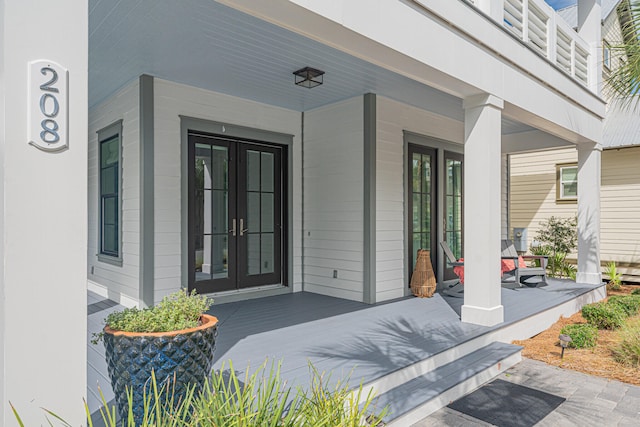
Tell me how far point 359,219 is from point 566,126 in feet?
10.6

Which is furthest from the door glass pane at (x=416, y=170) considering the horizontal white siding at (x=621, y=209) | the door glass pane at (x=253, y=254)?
the horizontal white siding at (x=621, y=209)

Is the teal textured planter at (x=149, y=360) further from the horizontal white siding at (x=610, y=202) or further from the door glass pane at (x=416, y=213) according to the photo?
the horizontal white siding at (x=610, y=202)

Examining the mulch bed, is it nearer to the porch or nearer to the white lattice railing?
the porch

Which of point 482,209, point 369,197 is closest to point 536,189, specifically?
point 369,197

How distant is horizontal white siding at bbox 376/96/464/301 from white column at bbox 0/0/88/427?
425 cm

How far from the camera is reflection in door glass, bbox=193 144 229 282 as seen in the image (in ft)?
17.2

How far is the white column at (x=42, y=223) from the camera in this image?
149cm

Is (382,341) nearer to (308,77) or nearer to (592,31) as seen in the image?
(308,77)

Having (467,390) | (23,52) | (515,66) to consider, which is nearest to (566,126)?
(515,66)

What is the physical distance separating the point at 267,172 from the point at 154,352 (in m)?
4.17

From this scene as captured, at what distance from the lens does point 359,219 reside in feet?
18.3

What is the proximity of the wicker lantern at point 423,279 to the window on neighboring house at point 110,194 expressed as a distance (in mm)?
4033

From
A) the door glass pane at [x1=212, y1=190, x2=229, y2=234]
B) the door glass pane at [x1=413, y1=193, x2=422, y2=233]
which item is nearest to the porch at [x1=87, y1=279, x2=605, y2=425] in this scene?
the door glass pane at [x1=212, y1=190, x2=229, y2=234]

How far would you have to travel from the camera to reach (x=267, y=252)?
5992 mm
